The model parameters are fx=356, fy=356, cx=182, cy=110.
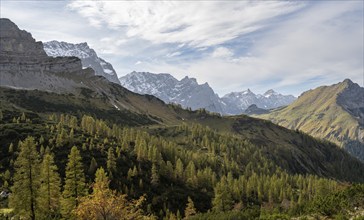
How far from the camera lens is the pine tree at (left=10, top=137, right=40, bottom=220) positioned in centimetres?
6006

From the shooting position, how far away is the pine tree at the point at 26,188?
60.1 metres

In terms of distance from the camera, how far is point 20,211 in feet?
198

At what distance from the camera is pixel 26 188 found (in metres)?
60.5

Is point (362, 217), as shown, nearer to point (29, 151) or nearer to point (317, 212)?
point (317, 212)

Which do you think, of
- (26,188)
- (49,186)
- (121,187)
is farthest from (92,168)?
(26,188)

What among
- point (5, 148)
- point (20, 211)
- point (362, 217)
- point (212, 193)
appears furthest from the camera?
point (212, 193)

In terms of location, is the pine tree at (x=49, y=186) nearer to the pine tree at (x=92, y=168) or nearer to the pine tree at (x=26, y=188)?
the pine tree at (x=26, y=188)

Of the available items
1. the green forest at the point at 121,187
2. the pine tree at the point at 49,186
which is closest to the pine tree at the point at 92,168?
the green forest at the point at 121,187

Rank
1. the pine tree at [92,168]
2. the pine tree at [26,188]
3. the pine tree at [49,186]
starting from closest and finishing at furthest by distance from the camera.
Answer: the pine tree at [26,188]
the pine tree at [49,186]
the pine tree at [92,168]

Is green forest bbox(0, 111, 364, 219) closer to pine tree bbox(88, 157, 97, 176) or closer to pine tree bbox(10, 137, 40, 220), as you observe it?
pine tree bbox(10, 137, 40, 220)

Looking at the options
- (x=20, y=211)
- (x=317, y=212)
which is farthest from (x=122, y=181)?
(x=317, y=212)

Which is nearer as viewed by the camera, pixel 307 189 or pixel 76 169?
pixel 76 169

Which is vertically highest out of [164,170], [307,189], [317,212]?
[317,212]

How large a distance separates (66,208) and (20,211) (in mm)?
8178
